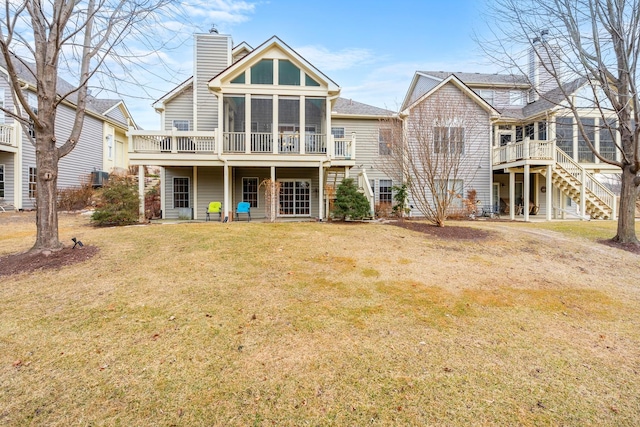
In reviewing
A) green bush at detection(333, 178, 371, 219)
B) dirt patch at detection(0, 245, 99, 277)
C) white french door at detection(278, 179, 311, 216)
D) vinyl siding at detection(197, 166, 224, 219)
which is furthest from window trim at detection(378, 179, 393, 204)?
dirt patch at detection(0, 245, 99, 277)

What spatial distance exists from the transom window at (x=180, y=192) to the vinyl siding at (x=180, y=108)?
2.82 meters

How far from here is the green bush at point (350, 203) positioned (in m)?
13.0

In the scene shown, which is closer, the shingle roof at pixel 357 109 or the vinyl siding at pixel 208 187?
the vinyl siding at pixel 208 187

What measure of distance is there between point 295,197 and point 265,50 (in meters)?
7.03

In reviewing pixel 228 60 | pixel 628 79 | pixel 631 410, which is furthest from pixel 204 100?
pixel 631 410

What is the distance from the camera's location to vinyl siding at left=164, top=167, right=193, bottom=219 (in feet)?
51.6

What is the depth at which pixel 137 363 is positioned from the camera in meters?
3.21

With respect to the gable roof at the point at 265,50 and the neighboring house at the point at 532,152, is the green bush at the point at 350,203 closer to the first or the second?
the gable roof at the point at 265,50

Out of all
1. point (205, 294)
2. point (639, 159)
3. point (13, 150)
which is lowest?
point (205, 294)

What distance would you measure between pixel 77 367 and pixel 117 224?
35.4 feet

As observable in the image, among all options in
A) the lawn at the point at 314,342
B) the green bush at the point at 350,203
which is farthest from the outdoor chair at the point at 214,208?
the lawn at the point at 314,342

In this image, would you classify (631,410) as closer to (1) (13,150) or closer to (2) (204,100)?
(2) (204,100)

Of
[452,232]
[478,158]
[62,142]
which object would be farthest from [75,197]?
[478,158]

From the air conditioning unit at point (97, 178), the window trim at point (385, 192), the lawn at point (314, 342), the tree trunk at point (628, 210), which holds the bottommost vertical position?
the lawn at point (314, 342)
